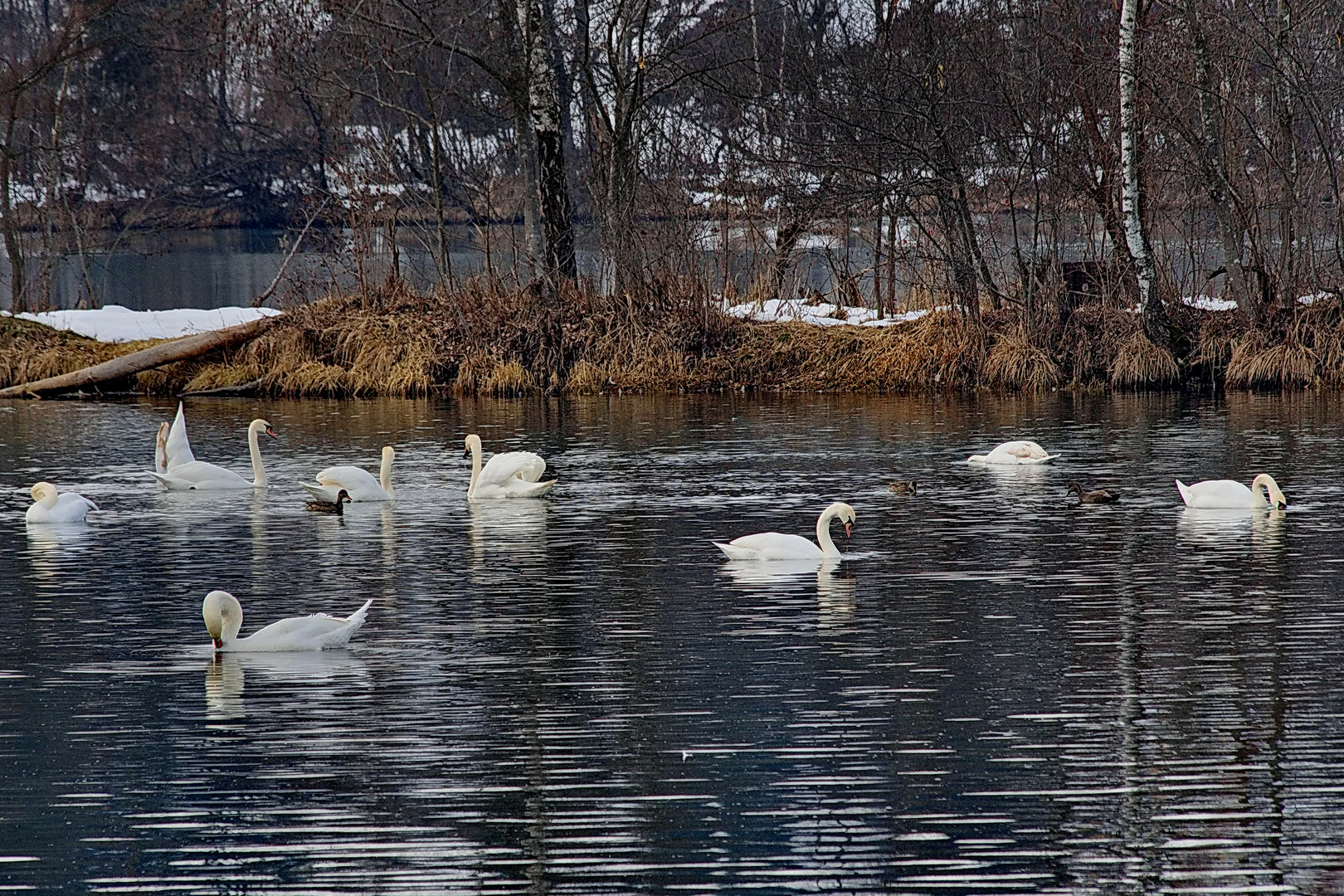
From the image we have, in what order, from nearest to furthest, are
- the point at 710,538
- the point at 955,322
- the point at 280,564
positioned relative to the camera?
the point at 280,564 < the point at 710,538 < the point at 955,322

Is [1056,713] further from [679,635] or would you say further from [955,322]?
[955,322]

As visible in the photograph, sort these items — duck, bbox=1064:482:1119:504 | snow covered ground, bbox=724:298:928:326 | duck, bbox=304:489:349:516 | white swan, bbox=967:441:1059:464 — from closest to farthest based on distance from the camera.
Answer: duck, bbox=1064:482:1119:504
duck, bbox=304:489:349:516
white swan, bbox=967:441:1059:464
snow covered ground, bbox=724:298:928:326

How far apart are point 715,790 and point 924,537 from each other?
20.8 feet

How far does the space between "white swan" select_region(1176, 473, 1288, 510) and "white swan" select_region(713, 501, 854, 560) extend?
3.64m

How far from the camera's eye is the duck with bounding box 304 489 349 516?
563 inches

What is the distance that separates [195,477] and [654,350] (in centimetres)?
1183

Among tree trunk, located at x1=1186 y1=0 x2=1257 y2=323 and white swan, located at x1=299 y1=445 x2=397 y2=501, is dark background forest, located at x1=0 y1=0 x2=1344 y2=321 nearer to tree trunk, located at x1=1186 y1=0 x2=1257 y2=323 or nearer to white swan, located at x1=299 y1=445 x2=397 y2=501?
tree trunk, located at x1=1186 y1=0 x2=1257 y2=323

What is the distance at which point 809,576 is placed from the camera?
10977 millimetres

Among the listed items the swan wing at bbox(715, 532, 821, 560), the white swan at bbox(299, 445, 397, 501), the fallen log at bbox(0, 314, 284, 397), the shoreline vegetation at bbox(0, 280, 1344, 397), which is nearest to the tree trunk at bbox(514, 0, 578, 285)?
the shoreline vegetation at bbox(0, 280, 1344, 397)

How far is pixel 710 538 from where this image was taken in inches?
491

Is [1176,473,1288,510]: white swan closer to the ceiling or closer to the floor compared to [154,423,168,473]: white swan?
closer to the floor

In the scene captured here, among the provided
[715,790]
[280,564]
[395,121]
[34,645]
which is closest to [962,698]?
[715,790]

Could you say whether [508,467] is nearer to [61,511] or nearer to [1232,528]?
[61,511]

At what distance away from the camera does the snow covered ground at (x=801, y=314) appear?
27.4 metres
